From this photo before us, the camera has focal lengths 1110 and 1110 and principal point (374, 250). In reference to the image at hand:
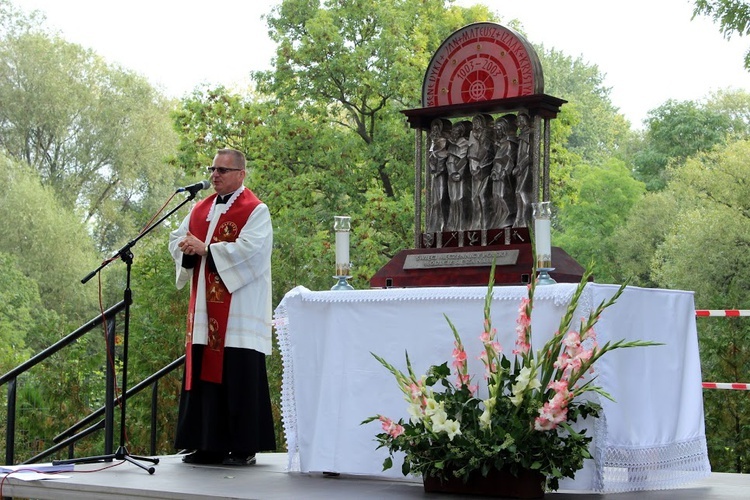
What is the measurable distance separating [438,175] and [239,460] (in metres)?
1.92

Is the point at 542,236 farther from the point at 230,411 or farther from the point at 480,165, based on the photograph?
the point at 230,411

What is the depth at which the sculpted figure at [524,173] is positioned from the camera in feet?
19.3

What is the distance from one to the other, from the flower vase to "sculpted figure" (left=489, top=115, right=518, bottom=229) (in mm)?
1812

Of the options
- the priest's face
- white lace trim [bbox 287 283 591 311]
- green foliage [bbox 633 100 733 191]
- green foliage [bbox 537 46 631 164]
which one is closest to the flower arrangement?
white lace trim [bbox 287 283 591 311]

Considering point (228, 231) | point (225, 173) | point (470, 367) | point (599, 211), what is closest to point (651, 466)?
point (470, 367)

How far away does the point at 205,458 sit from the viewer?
6031mm

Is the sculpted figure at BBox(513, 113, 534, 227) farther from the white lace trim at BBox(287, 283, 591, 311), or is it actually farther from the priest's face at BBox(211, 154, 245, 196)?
the priest's face at BBox(211, 154, 245, 196)

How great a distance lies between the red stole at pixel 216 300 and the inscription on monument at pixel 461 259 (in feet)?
3.18

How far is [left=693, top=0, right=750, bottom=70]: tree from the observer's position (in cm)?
1584

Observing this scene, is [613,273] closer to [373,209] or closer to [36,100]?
[373,209]

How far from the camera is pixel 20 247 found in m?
29.8

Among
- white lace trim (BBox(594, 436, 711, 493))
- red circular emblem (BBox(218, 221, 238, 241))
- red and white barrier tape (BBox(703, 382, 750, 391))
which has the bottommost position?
white lace trim (BBox(594, 436, 711, 493))

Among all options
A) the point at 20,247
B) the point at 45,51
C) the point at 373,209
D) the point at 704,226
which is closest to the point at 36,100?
the point at 45,51

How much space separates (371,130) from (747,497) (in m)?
17.2
